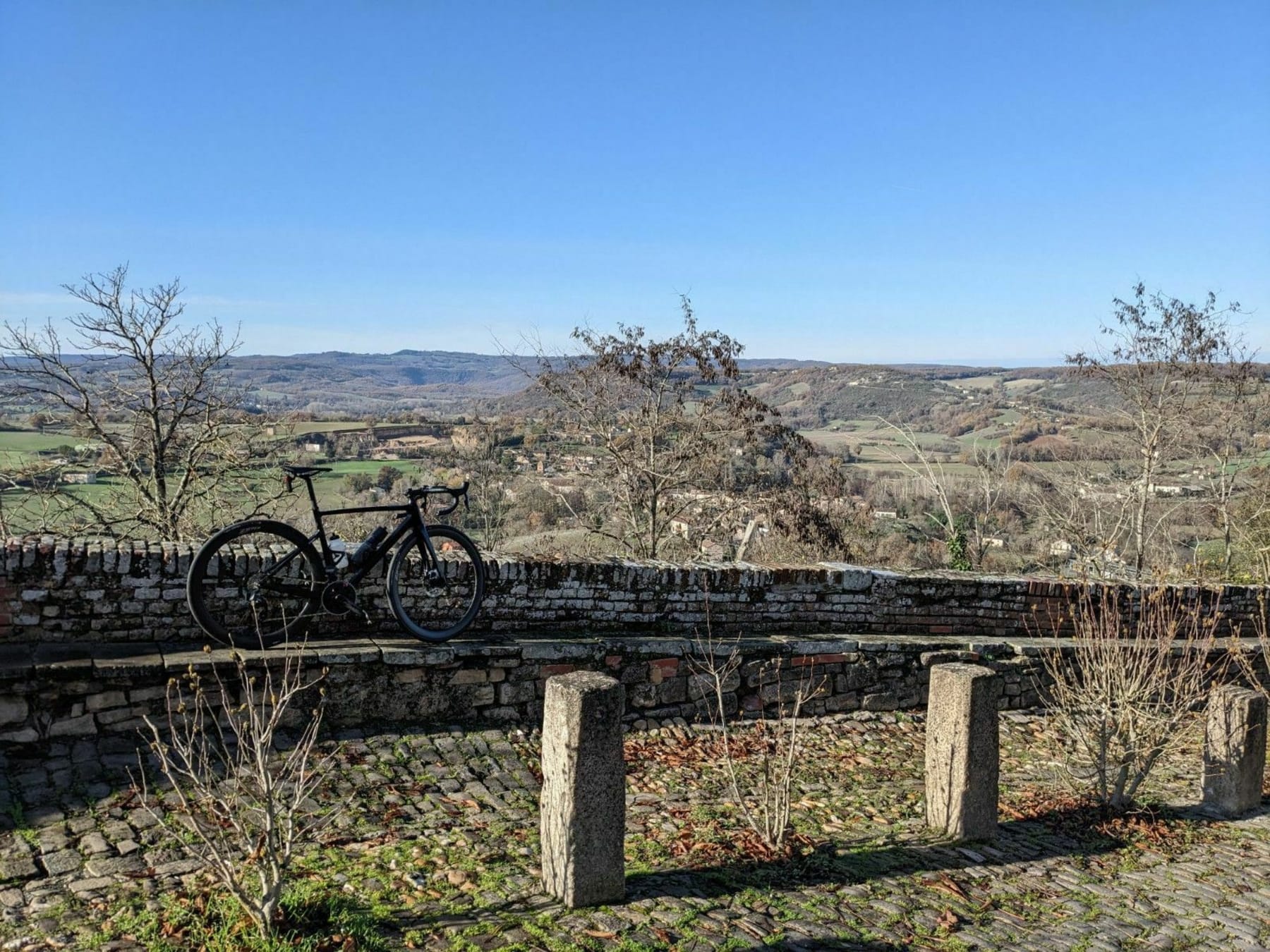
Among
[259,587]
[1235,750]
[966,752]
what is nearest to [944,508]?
[1235,750]

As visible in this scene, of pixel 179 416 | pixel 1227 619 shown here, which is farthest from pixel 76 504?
pixel 1227 619

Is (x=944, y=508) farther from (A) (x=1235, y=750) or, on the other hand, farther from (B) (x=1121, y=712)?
(B) (x=1121, y=712)

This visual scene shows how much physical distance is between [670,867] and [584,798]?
874 millimetres

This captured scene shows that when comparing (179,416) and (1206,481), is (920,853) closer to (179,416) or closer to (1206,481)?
(179,416)

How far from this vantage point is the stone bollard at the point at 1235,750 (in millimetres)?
6672

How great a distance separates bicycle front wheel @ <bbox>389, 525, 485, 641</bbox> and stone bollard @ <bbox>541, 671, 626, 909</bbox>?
2.64m

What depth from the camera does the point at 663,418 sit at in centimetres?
1736

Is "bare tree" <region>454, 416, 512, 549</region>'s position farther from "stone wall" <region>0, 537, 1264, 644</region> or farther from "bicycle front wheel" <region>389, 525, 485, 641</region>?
"bicycle front wheel" <region>389, 525, 485, 641</region>

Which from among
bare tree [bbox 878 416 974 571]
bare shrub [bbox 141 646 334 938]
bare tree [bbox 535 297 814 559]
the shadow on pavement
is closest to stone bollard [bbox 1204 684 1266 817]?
the shadow on pavement

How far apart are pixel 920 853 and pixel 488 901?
2.61 meters

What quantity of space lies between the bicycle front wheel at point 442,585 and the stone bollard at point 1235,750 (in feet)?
18.4

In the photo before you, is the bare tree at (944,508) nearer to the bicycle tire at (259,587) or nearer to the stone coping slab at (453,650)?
the stone coping slab at (453,650)

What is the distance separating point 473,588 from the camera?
284 inches

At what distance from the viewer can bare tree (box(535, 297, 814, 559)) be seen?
17188 millimetres
